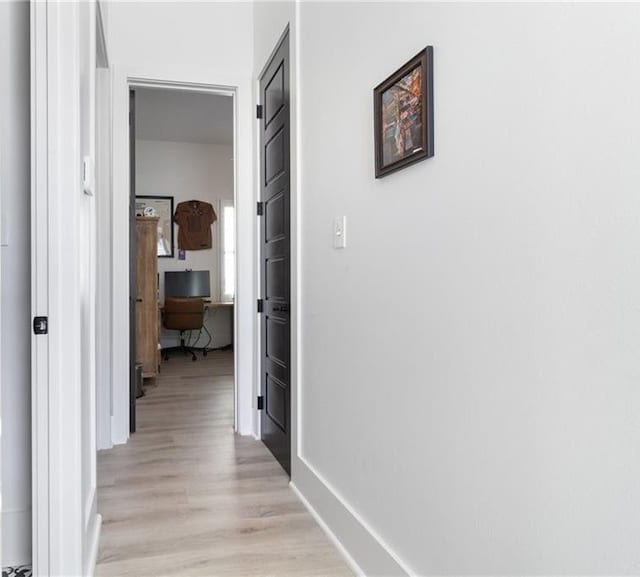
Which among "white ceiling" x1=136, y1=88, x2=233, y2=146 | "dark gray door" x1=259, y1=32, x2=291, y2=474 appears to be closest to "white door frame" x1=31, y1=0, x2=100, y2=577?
"dark gray door" x1=259, y1=32, x2=291, y2=474

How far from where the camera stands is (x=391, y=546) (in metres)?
1.69

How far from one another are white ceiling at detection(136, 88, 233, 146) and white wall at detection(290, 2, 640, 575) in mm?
3805

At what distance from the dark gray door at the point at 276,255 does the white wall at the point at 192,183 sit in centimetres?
420

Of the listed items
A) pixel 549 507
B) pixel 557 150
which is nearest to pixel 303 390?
pixel 549 507

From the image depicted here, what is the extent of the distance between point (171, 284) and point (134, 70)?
4000mm

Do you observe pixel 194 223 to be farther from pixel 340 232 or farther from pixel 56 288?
pixel 56 288

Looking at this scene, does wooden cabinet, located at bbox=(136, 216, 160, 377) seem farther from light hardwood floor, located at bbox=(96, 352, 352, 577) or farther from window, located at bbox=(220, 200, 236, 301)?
window, located at bbox=(220, 200, 236, 301)

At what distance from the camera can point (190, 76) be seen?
3.58m

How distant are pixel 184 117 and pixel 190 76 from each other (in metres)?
2.75

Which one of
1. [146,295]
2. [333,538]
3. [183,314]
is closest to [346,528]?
[333,538]

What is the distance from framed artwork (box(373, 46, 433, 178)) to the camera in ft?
4.74

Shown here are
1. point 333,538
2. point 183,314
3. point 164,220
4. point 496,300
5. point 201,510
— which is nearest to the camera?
point 496,300

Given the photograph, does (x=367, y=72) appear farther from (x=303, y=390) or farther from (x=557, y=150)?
(x=303, y=390)

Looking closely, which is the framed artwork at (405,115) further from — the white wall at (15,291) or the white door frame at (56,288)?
the white wall at (15,291)
